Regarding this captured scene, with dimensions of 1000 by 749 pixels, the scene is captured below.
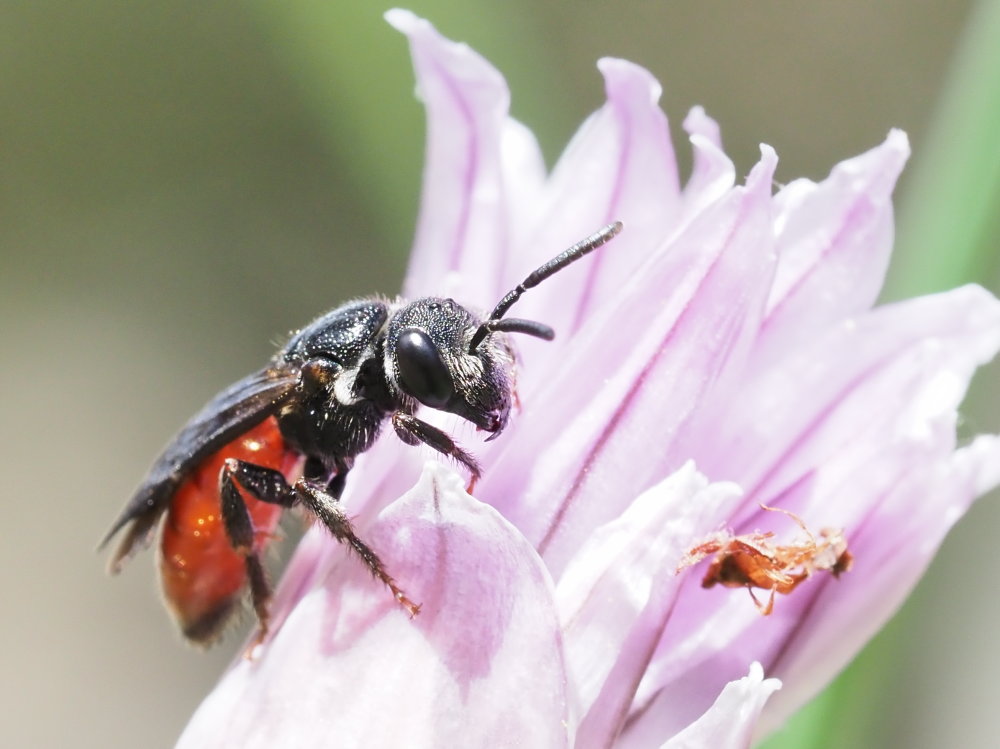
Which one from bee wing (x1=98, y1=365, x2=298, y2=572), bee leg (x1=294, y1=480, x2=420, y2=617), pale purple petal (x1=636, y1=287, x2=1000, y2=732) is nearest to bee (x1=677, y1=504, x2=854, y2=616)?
pale purple petal (x1=636, y1=287, x2=1000, y2=732)

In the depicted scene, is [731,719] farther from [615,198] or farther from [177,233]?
[177,233]

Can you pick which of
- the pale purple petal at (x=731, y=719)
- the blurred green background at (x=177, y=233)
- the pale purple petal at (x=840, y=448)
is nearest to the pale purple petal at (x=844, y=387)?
the pale purple petal at (x=840, y=448)

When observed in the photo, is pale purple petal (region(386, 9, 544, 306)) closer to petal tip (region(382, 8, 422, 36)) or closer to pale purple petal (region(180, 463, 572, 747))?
petal tip (region(382, 8, 422, 36))

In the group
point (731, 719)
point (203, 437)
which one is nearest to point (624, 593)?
point (731, 719)

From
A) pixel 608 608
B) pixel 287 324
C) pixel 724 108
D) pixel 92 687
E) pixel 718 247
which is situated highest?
pixel 724 108

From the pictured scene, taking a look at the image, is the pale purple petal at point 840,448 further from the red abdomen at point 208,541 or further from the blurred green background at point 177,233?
the blurred green background at point 177,233

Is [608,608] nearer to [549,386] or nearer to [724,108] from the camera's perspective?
[549,386]

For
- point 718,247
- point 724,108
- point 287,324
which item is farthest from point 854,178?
point 287,324
